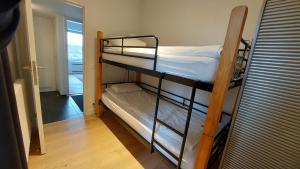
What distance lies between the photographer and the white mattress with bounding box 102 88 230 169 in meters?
1.48

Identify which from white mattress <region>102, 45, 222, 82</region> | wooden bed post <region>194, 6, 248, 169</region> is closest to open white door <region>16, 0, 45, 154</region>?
white mattress <region>102, 45, 222, 82</region>

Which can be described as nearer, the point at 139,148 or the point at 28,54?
the point at 28,54

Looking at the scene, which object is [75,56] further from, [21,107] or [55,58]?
[21,107]

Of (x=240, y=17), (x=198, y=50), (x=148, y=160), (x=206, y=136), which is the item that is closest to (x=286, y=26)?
(x=240, y=17)

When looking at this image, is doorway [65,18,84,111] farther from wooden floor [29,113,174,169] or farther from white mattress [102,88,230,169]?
white mattress [102,88,230,169]

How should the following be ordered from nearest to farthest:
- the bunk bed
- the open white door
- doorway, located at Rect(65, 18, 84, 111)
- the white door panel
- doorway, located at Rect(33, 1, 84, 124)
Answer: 1. the bunk bed
2. the open white door
3. doorway, located at Rect(33, 1, 84, 124)
4. the white door panel
5. doorway, located at Rect(65, 18, 84, 111)

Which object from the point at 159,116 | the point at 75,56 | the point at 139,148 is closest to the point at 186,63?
the point at 159,116

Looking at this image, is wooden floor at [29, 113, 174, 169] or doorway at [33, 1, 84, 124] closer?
wooden floor at [29, 113, 174, 169]

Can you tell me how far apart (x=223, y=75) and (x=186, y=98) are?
4.84ft

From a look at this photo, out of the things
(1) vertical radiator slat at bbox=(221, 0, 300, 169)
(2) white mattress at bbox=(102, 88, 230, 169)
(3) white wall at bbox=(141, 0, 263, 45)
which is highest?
(3) white wall at bbox=(141, 0, 263, 45)

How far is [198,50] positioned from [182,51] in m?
0.19

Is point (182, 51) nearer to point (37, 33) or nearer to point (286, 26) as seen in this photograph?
point (286, 26)

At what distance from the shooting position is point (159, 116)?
79.2 inches

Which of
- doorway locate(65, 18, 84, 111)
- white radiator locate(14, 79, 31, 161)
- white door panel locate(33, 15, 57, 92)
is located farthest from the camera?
doorway locate(65, 18, 84, 111)
